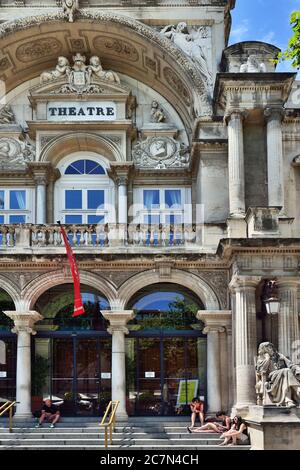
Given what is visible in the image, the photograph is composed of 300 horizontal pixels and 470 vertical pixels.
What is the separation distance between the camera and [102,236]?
2430 cm

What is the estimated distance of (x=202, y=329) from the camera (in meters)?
24.8

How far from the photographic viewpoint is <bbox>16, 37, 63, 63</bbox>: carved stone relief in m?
27.3

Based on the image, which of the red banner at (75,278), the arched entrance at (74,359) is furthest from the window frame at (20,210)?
the red banner at (75,278)

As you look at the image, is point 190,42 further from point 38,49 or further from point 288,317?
point 288,317

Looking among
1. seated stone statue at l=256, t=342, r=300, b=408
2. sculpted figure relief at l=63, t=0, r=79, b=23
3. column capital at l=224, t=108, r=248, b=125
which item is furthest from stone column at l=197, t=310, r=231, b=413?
sculpted figure relief at l=63, t=0, r=79, b=23

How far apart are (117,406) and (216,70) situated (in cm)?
1086

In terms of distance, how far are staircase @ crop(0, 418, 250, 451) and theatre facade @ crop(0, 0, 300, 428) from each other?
1.18m

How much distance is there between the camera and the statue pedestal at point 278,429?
1880 centimetres

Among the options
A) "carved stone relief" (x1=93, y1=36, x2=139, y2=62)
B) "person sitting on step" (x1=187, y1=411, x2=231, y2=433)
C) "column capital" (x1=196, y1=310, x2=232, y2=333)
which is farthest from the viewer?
"carved stone relief" (x1=93, y1=36, x2=139, y2=62)

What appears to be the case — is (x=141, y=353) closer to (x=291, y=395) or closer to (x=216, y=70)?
(x=291, y=395)

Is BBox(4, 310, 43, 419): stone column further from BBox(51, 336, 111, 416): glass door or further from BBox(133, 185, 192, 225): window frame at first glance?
BBox(133, 185, 192, 225): window frame

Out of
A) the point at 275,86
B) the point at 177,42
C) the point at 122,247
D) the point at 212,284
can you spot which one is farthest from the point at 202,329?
the point at 177,42

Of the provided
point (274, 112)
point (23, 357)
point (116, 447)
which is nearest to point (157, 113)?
point (274, 112)

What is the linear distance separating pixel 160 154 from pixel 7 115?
5.29 meters
